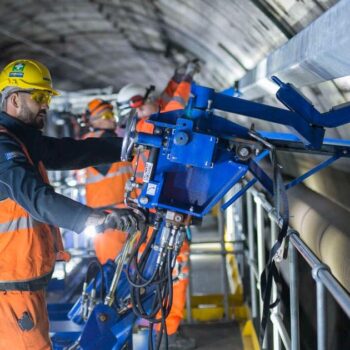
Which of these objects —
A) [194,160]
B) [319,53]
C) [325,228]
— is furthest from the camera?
[325,228]

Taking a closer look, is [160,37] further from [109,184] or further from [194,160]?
[194,160]

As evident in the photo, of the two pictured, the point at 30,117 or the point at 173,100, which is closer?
the point at 30,117

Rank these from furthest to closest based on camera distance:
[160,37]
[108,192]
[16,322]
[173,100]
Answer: [160,37] → [108,192] → [173,100] → [16,322]

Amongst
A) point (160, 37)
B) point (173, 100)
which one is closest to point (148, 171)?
point (173, 100)

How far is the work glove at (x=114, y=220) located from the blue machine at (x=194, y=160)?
7 centimetres

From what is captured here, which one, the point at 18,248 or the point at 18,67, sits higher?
the point at 18,67

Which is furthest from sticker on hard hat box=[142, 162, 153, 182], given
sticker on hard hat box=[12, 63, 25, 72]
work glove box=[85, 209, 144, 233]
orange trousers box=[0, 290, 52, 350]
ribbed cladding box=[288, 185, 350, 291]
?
ribbed cladding box=[288, 185, 350, 291]

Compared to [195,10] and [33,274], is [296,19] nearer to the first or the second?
[33,274]

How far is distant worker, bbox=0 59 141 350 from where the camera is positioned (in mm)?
2471

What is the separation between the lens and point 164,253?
254 centimetres

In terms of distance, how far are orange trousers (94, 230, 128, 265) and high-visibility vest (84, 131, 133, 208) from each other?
233 millimetres

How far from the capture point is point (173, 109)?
3.88 meters

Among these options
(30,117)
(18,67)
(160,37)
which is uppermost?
(160,37)

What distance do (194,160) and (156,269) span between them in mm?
585
